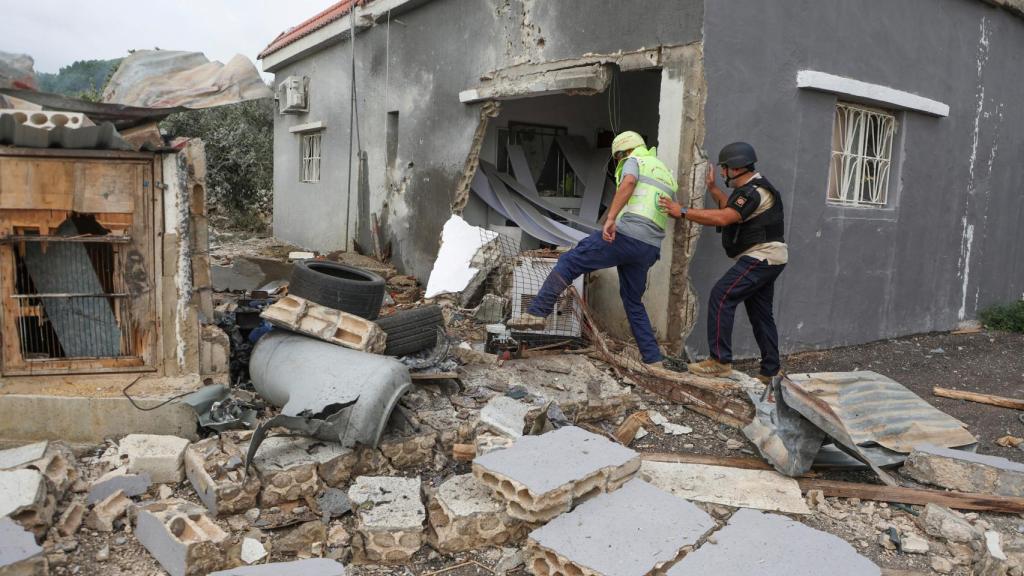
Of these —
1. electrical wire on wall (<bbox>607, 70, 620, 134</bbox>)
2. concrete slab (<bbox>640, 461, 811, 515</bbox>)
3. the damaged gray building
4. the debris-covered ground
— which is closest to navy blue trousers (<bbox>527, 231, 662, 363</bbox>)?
the damaged gray building

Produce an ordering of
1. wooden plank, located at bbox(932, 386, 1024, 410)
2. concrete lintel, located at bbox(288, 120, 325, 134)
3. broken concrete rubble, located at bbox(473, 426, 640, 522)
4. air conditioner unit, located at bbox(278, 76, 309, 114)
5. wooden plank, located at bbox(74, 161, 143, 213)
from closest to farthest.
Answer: broken concrete rubble, located at bbox(473, 426, 640, 522) < wooden plank, located at bbox(74, 161, 143, 213) < wooden plank, located at bbox(932, 386, 1024, 410) < concrete lintel, located at bbox(288, 120, 325, 134) < air conditioner unit, located at bbox(278, 76, 309, 114)

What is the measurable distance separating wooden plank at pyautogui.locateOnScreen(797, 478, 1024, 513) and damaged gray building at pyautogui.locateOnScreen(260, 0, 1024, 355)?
210cm

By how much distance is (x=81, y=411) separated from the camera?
13.2 ft

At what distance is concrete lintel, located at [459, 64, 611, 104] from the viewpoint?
6.35 metres

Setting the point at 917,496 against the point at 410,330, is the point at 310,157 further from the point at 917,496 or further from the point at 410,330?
the point at 917,496

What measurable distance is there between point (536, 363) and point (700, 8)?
3.02 metres

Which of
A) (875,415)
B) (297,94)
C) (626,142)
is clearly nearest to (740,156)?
(626,142)

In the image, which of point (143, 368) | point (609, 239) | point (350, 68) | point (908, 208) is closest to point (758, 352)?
point (609, 239)

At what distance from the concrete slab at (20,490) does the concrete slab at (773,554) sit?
2.75 metres

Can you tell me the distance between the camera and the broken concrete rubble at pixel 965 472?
3928 millimetres

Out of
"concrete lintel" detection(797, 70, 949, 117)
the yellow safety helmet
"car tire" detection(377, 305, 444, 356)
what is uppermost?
"concrete lintel" detection(797, 70, 949, 117)

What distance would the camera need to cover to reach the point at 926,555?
11.3ft

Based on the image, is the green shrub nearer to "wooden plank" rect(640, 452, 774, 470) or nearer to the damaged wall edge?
the damaged wall edge

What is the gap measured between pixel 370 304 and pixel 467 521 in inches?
74.5
